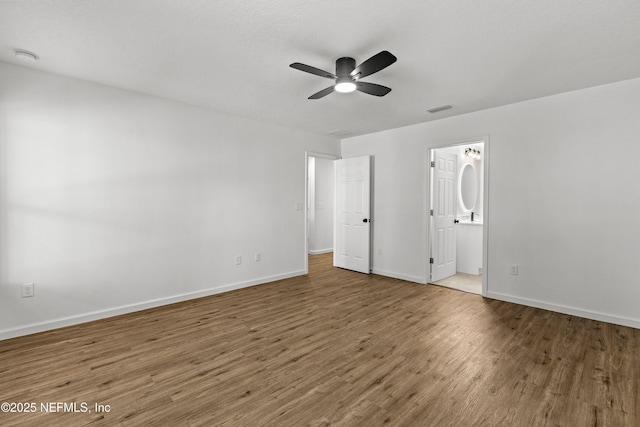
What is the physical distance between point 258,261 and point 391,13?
3.77 metres

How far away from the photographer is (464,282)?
482 cm

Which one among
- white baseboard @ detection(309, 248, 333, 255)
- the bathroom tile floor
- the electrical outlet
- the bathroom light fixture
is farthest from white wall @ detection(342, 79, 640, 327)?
the electrical outlet

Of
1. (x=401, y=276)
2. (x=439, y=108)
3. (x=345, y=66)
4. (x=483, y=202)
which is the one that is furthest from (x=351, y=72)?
(x=401, y=276)

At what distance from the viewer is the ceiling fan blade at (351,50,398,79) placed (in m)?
2.11

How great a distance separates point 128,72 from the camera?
2986mm

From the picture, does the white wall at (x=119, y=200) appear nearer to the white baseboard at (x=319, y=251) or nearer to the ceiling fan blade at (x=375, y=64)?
the ceiling fan blade at (x=375, y=64)

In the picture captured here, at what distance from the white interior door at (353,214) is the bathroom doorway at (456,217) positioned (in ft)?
3.81

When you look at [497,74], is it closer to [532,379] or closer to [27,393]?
[532,379]

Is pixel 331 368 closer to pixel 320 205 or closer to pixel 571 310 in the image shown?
pixel 571 310

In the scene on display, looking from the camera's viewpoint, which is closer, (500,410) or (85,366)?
(500,410)

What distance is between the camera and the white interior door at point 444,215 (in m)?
4.82

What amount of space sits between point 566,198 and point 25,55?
574 centimetres

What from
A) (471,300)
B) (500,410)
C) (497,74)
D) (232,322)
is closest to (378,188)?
(471,300)

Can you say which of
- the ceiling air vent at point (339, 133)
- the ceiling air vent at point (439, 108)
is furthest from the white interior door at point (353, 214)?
the ceiling air vent at point (439, 108)
